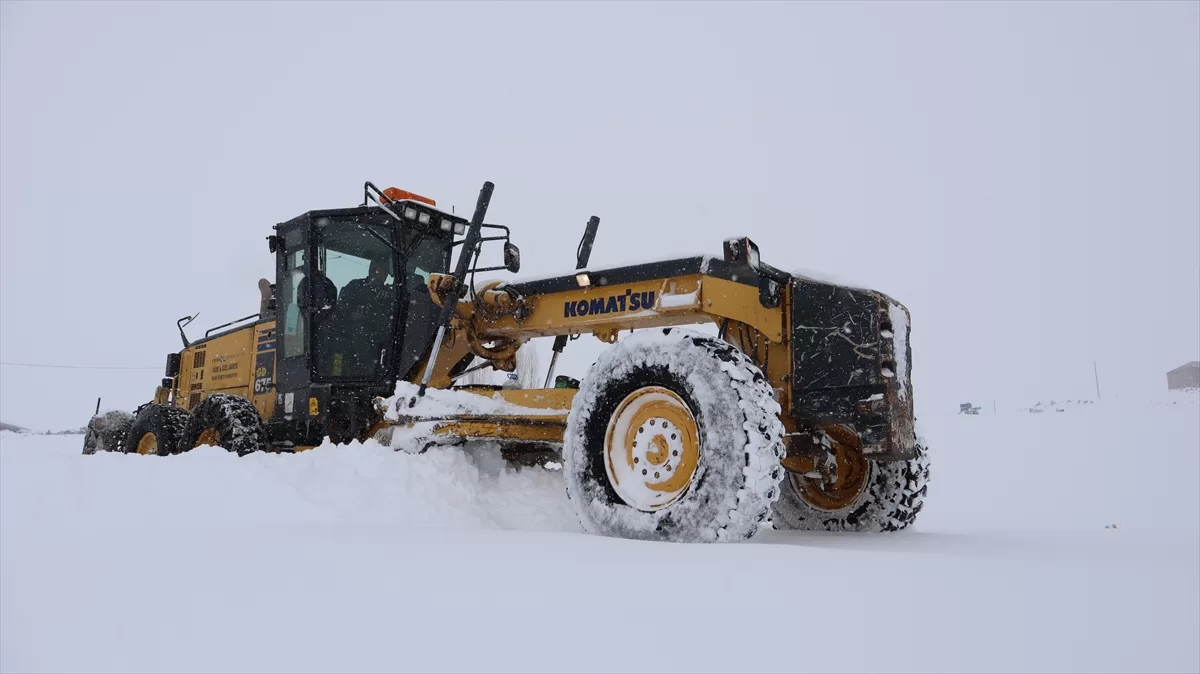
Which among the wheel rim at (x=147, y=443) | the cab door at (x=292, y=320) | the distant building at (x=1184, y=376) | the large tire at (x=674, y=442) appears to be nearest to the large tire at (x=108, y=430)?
the wheel rim at (x=147, y=443)

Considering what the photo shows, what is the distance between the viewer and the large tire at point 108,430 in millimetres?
8992

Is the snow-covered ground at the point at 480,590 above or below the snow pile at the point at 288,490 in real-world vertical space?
below

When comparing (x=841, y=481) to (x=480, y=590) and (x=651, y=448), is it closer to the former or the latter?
(x=651, y=448)

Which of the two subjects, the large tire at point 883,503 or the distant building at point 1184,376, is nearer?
the large tire at point 883,503

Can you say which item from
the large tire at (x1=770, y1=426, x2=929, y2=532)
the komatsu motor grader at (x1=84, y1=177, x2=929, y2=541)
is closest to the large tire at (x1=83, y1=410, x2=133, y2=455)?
the komatsu motor grader at (x1=84, y1=177, x2=929, y2=541)

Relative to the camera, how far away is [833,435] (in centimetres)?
486

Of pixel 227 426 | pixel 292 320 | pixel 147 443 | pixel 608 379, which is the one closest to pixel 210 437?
pixel 227 426

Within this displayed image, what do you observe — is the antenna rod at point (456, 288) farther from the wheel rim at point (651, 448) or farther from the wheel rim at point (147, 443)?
the wheel rim at point (147, 443)

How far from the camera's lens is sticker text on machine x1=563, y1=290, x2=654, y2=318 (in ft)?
15.0

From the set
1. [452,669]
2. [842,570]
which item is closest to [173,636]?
[452,669]

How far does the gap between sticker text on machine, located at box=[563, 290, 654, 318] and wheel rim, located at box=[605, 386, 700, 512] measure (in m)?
0.77

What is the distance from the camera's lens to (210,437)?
6.66 metres

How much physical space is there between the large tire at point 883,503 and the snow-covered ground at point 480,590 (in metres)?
0.18

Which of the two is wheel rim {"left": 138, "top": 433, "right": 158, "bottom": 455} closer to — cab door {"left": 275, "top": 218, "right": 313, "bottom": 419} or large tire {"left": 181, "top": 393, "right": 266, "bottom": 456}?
large tire {"left": 181, "top": 393, "right": 266, "bottom": 456}
